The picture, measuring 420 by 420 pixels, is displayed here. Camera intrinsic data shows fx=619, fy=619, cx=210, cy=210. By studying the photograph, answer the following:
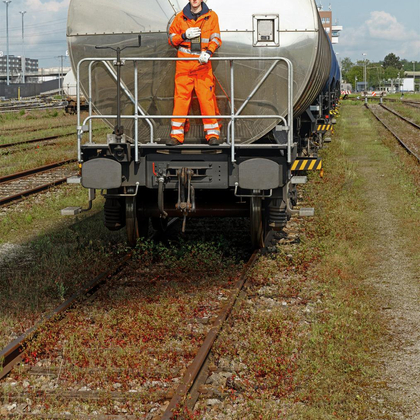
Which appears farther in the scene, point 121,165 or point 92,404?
point 121,165

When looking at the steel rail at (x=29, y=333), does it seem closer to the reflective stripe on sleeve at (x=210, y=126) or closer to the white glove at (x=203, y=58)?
the reflective stripe on sleeve at (x=210, y=126)

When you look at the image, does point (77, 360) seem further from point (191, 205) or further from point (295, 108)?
point (295, 108)

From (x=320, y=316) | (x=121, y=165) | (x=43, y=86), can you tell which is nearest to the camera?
(x=320, y=316)

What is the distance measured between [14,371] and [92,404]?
2.68 feet

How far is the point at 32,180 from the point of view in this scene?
14.2 meters

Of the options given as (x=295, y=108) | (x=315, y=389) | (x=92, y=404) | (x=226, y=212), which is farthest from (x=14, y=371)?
(x=295, y=108)

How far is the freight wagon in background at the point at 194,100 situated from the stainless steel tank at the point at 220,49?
11mm

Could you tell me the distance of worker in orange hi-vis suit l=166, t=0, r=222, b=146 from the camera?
6562 mm

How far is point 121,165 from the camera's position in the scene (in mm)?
6609

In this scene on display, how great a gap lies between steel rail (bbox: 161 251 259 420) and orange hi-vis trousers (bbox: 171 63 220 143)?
1.76 meters

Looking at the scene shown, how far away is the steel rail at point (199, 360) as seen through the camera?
412 centimetres

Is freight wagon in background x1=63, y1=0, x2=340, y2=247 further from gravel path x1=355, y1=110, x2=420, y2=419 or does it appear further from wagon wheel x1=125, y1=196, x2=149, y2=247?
gravel path x1=355, y1=110, x2=420, y2=419

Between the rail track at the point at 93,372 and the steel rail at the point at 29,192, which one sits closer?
the rail track at the point at 93,372

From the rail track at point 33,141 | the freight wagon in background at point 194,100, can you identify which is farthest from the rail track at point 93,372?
the rail track at point 33,141
